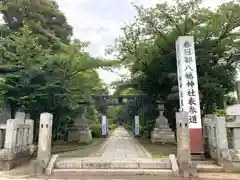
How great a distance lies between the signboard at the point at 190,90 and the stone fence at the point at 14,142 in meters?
6.43

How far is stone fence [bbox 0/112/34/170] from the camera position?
7.67m

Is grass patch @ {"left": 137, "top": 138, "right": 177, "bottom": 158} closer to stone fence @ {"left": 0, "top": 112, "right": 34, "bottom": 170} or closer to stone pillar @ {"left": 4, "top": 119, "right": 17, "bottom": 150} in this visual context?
stone fence @ {"left": 0, "top": 112, "right": 34, "bottom": 170}

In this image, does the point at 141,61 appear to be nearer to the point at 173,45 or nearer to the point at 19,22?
the point at 173,45

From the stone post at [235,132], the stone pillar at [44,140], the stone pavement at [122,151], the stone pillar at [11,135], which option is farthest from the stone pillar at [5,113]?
the stone post at [235,132]

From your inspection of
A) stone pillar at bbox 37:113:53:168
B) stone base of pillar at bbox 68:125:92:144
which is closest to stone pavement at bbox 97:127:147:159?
stone base of pillar at bbox 68:125:92:144

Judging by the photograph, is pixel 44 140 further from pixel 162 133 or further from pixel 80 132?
pixel 162 133

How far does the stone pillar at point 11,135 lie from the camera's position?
773cm

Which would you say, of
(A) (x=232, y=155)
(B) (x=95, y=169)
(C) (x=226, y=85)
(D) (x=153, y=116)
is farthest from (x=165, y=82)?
(B) (x=95, y=169)

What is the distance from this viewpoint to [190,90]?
869cm

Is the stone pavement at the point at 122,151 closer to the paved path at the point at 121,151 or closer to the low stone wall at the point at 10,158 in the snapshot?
the paved path at the point at 121,151

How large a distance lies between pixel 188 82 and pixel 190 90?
0.34m

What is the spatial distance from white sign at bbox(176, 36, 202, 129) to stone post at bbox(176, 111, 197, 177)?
1.40 metres

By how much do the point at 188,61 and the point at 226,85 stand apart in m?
5.40

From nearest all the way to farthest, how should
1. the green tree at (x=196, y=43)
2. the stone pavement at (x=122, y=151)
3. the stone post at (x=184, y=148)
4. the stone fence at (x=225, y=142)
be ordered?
the stone post at (x=184, y=148) < the stone fence at (x=225, y=142) < the stone pavement at (x=122, y=151) < the green tree at (x=196, y=43)
